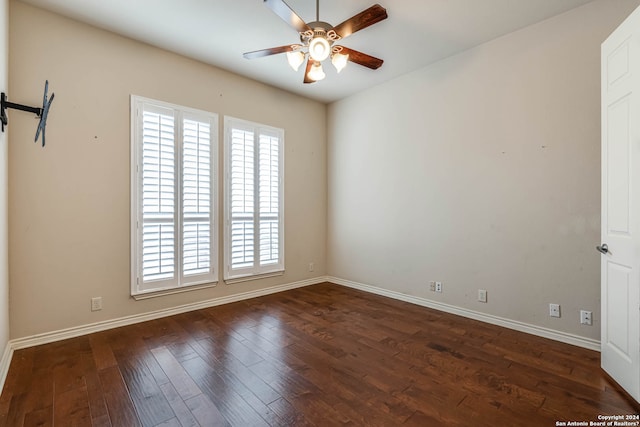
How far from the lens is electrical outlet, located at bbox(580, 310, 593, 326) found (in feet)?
8.85

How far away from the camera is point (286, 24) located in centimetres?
303

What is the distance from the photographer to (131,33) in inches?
125

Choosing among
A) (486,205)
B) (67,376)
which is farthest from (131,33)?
(486,205)

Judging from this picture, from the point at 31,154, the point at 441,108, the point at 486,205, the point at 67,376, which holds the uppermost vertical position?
the point at 441,108

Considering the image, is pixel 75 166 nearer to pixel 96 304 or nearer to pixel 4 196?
pixel 4 196

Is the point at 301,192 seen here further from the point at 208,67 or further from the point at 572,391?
the point at 572,391

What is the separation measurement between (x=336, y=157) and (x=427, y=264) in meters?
2.34

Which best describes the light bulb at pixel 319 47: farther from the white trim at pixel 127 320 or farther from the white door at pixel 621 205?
the white trim at pixel 127 320

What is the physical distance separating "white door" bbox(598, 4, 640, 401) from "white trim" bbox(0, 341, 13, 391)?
4266 mm

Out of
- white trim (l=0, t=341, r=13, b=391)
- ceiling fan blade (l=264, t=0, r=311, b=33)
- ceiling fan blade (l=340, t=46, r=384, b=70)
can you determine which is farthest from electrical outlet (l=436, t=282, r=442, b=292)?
white trim (l=0, t=341, r=13, b=391)

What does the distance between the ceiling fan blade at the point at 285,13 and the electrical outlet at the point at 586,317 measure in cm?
345

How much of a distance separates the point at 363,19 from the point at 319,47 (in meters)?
0.38

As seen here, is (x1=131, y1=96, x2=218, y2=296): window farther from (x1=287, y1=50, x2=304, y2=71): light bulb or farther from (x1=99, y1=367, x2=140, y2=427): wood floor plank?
(x1=287, y1=50, x2=304, y2=71): light bulb

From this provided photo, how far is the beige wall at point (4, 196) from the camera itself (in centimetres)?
235
